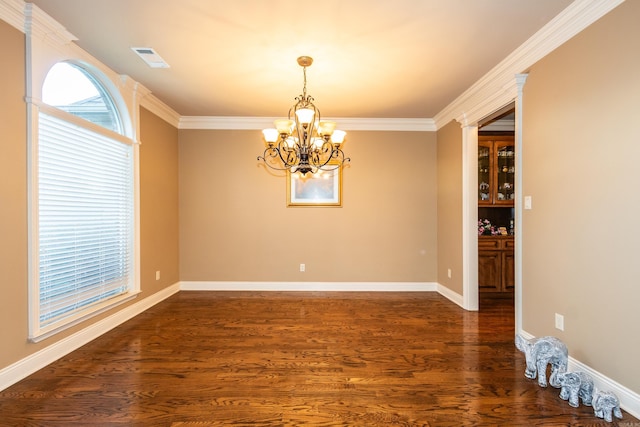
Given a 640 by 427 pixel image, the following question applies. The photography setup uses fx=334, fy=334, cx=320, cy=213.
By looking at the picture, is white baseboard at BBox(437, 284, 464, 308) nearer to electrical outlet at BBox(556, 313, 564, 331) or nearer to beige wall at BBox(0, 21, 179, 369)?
electrical outlet at BBox(556, 313, 564, 331)

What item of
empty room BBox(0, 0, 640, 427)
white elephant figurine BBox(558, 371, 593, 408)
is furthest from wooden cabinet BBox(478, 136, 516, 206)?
white elephant figurine BBox(558, 371, 593, 408)

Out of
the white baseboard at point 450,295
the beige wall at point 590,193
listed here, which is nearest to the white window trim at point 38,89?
the beige wall at point 590,193

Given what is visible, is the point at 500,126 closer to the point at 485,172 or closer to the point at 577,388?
the point at 485,172

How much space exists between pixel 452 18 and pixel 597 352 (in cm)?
251

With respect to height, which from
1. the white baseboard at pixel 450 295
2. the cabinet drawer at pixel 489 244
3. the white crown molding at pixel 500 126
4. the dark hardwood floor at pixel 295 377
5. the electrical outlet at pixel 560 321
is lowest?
the dark hardwood floor at pixel 295 377

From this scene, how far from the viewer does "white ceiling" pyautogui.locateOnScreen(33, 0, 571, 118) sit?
234 cm

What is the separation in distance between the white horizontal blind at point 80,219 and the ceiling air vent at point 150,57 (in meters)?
0.86

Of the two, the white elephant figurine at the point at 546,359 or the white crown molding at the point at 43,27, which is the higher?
the white crown molding at the point at 43,27

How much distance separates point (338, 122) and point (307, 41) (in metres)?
2.33

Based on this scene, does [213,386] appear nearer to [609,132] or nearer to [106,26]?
[106,26]

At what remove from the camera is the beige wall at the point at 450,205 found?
4.38 m

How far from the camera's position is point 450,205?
465 cm

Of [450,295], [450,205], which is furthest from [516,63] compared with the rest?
[450,295]

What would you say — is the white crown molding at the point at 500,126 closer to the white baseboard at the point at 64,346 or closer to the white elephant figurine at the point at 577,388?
the white elephant figurine at the point at 577,388
